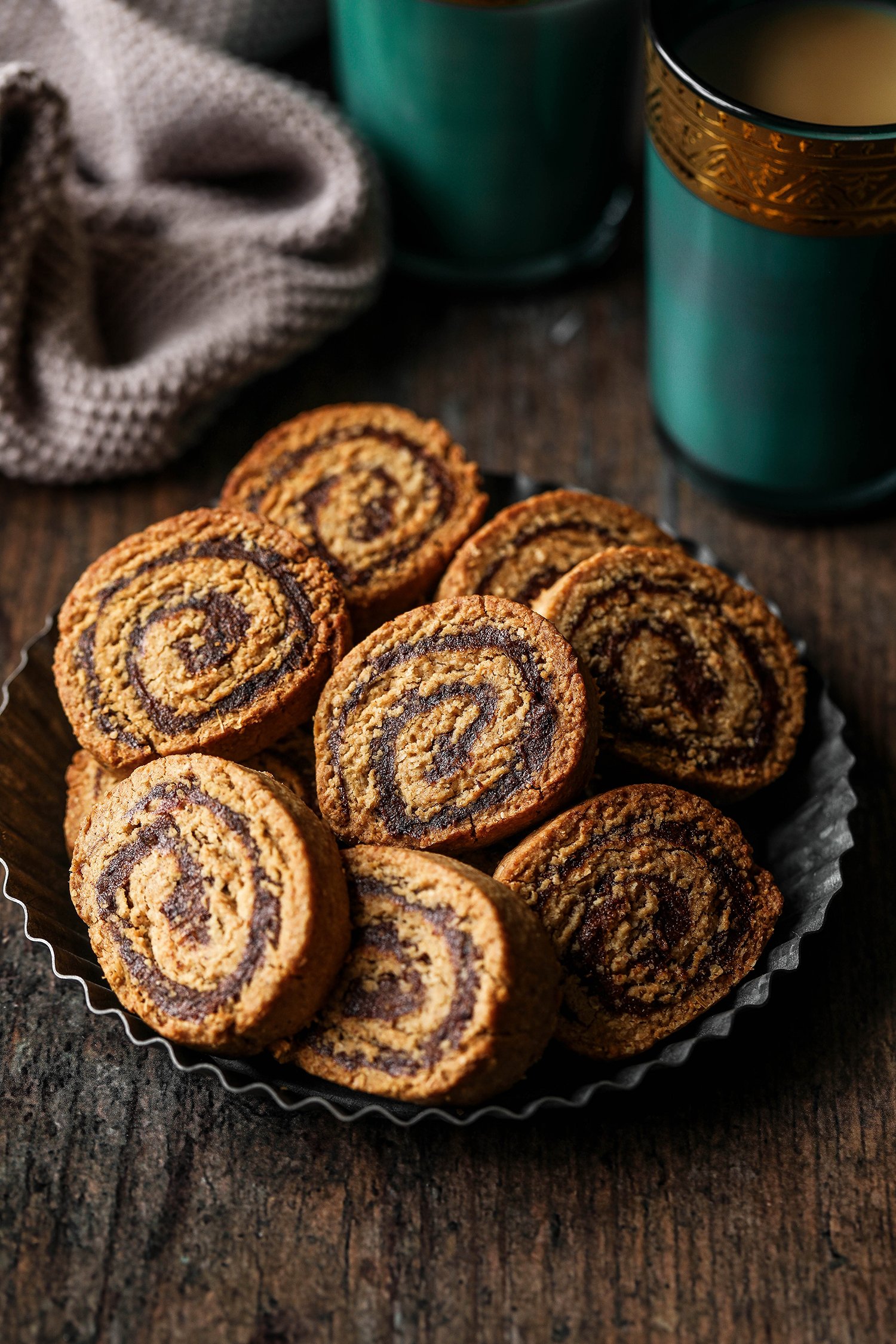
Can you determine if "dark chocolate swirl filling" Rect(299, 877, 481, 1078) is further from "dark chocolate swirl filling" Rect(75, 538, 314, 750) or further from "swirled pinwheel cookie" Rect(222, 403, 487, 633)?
"swirled pinwheel cookie" Rect(222, 403, 487, 633)

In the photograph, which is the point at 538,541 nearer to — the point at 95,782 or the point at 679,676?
the point at 679,676

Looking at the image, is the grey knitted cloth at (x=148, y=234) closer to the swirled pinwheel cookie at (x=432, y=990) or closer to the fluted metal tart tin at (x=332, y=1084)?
the fluted metal tart tin at (x=332, y=1084)

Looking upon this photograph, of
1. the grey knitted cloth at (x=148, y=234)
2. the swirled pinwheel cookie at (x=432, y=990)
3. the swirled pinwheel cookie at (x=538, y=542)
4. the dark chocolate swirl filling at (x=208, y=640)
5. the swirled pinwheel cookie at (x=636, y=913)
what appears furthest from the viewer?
the grey knitted cloth at (x=148, y=234)

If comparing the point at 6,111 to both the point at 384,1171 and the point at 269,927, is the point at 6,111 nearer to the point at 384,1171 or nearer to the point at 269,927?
the point at 269,927

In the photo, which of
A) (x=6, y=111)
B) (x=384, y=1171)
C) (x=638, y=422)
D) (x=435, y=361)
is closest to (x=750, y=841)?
(x=384, y=1171)

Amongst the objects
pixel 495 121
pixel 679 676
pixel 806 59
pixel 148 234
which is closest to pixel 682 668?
pixel 679 676

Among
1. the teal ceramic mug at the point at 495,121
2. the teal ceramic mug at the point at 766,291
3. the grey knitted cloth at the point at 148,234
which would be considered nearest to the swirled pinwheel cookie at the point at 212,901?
the grey knitted cloth at the point at 148,234
